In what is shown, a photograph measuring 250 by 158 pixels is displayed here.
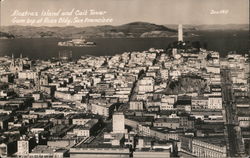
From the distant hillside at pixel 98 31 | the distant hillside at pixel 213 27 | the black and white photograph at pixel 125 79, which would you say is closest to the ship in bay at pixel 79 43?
the black and white photograph at pixel 125 79

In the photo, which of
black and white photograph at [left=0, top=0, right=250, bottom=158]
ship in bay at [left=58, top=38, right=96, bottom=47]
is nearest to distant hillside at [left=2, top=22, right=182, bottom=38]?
black and white photograph at [left=0, top=0, right=250, bottom=158]

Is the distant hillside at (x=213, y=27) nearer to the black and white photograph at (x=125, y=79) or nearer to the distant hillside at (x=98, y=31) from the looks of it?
the black and white photograph at (x=125, y=79)

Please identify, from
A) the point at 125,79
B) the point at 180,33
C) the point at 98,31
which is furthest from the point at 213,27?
the point at 125,79

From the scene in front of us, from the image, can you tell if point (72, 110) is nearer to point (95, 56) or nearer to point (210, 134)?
point (95, 56)

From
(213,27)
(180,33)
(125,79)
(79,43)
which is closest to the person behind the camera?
(213,27)

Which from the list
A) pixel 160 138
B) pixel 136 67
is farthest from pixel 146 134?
pixel 136 67

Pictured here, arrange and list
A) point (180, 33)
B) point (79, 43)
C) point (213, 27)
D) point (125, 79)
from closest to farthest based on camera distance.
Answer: point (213, 27)
point (180, 33)
point (79, 43)
point (125, 79)

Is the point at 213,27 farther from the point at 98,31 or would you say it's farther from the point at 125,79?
the point at 125,79
